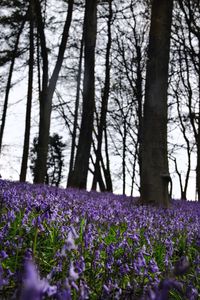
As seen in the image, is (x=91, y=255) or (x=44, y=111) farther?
(x=44, y=111)

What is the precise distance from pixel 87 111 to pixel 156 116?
5839 mm

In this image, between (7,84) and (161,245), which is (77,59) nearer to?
(7,84)

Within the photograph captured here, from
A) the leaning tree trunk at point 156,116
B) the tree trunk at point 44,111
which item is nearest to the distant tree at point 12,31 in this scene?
the tree trunk at point 44,111

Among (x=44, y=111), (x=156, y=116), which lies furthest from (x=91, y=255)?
(x=44, y=111)

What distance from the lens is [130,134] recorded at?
31719 millimetres

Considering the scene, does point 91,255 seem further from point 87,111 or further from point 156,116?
point 87,111

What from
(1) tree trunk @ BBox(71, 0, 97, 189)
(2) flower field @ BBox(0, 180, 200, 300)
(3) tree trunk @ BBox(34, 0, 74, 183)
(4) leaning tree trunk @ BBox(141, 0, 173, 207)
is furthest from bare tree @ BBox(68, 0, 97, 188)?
(2) flower field @ BBox(0, 180, 200, 300)

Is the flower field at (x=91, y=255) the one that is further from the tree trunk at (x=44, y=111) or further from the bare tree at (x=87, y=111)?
the tree trunk at (x=44, y=111)

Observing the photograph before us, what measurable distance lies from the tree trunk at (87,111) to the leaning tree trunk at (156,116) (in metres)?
5.41

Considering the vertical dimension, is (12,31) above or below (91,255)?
above

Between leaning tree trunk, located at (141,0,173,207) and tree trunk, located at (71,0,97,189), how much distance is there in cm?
541

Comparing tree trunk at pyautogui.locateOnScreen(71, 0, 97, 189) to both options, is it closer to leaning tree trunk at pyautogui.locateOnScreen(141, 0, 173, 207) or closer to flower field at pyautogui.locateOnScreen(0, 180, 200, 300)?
leaning tree trunk at pyautogui.locateOnScreen(141, 0, 173, 207)

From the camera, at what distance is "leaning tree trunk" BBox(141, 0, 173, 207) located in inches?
374

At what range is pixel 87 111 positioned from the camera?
15.3m
